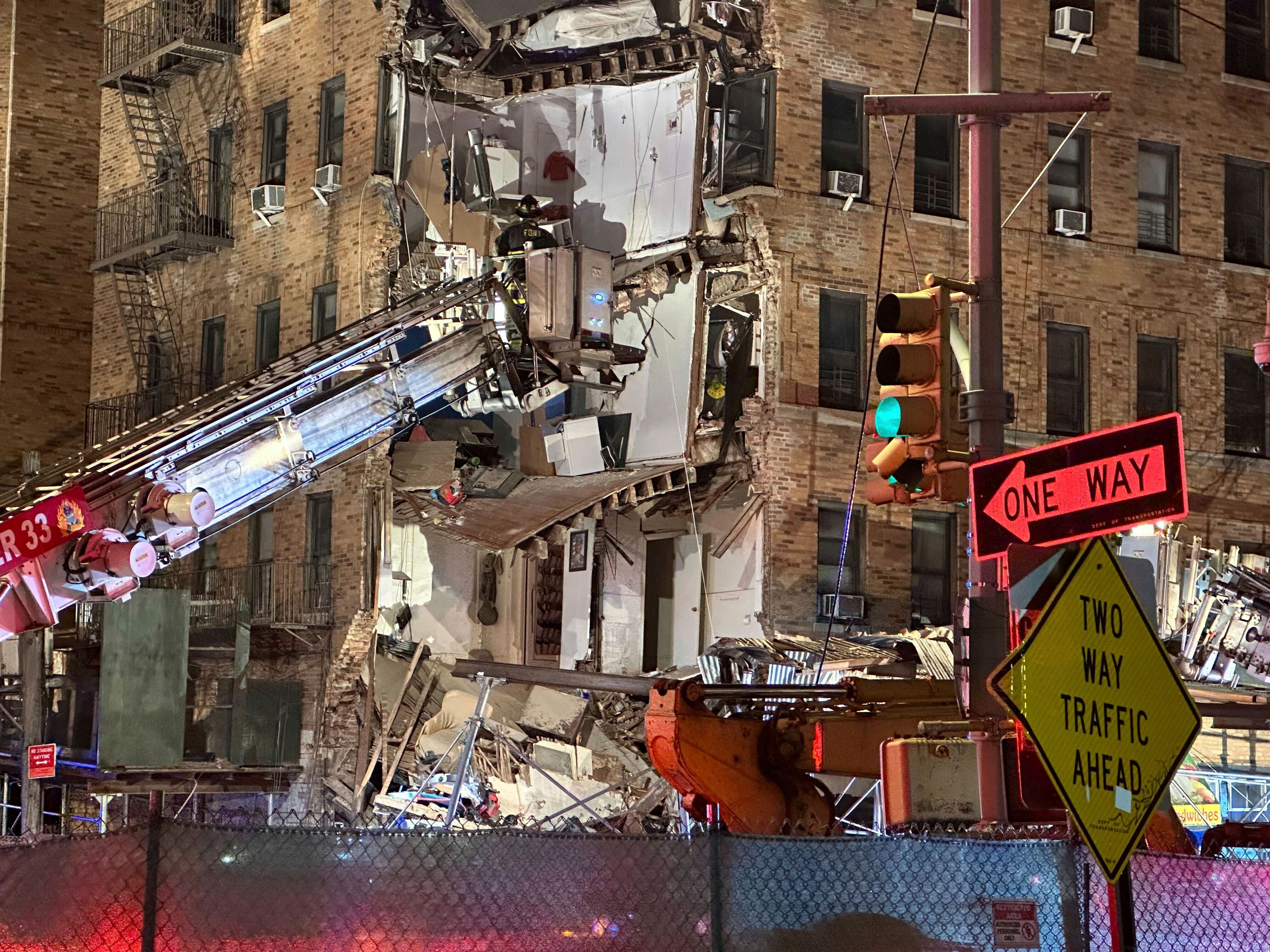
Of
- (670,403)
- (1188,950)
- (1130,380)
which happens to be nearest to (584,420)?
(670,403)

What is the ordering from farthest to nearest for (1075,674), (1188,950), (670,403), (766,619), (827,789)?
(670,403) < (766,619) < (827,789) < (1188,950) < (1075,674)

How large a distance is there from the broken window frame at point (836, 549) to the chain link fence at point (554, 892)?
1861 centimetres

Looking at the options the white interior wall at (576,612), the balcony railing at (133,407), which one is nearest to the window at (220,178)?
the balcony railing at (133,407)

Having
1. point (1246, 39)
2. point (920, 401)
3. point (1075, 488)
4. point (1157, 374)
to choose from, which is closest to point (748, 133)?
point (1157, 374)

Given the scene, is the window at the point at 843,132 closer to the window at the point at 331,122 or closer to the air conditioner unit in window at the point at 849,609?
the air conditioner unit in window at the point at 849,609

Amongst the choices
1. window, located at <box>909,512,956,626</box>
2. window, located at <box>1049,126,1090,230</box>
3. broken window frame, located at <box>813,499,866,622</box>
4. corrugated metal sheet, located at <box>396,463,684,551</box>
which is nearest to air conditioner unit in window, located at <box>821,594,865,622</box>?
broken window frame, located at <box>813,499,866,622</box>

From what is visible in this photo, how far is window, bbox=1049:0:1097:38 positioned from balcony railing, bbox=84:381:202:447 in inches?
652

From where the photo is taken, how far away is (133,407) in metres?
34.1

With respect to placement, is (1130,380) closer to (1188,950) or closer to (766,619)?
(766,619)

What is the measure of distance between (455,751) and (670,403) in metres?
6.63

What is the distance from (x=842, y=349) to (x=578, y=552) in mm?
5521

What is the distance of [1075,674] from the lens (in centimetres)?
739

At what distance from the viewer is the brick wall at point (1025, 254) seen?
28109 mm

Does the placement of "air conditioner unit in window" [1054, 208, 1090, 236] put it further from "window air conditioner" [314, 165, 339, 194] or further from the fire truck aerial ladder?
"window air conditioner" [314, 165, 339, 194]
